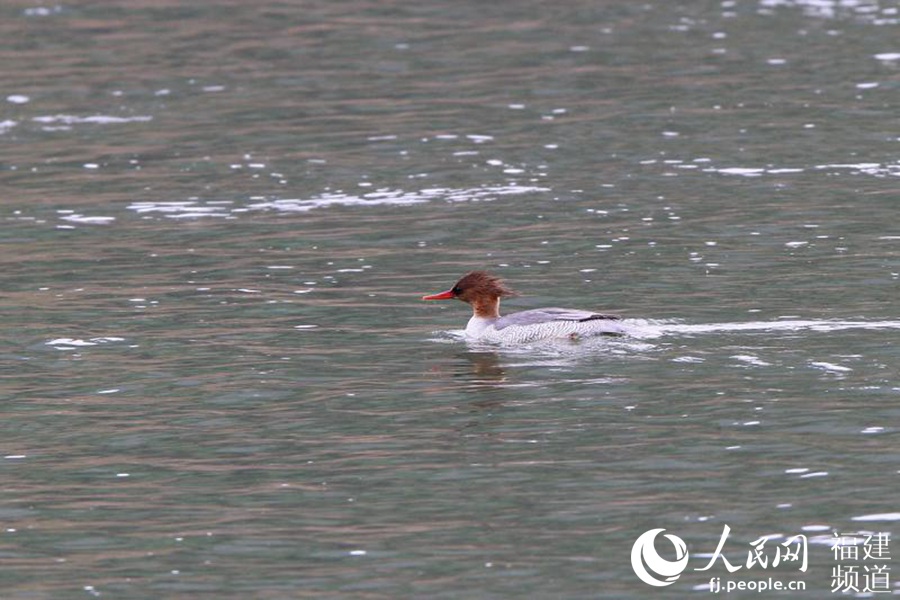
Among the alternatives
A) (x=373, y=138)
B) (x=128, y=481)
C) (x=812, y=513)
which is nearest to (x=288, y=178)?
(x=373, y=138)

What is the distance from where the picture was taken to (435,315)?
859 inches

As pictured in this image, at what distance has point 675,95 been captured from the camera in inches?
1458

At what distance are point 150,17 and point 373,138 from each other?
17.1m

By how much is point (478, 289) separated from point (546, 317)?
133 cm

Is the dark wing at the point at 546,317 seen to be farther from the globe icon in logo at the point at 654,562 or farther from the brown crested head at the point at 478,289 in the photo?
the globe icon in logo at the point at 654,562

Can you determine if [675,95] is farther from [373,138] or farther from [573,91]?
Answer: [373,138]

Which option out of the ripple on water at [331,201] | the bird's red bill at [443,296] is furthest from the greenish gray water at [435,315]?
the bird's red bill at [443,296]

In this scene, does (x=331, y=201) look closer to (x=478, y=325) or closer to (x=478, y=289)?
(x=478, y=289)

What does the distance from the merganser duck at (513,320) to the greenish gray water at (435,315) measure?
9.2 inches

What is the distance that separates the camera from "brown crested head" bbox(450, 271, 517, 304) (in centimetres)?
2045

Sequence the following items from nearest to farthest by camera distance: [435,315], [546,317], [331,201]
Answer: [546,317] → [435,315] → [331,201]

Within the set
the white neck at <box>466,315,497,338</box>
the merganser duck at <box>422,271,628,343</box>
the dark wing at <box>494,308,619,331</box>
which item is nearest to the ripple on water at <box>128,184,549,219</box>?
the merganser duck at <box>422,271,628,343</box>

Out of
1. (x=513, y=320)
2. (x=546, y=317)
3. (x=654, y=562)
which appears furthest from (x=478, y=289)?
(x=654, y=562)

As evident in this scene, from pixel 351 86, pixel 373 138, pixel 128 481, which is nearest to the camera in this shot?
pixel 128 481
